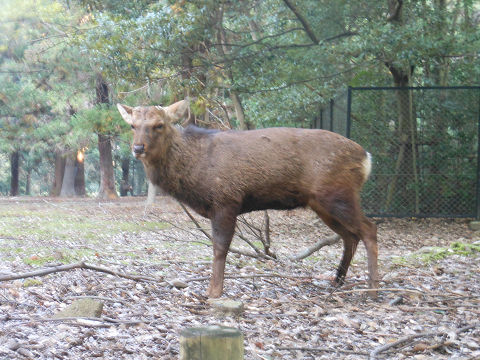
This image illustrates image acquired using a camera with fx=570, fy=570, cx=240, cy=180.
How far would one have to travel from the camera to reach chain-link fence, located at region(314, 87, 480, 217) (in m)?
10.8

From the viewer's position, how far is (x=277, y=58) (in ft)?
36.8

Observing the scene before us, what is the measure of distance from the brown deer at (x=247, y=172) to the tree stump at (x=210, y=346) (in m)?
2.46

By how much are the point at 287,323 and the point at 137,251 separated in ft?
11.7

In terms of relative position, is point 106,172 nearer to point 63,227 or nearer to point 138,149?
point 63,227

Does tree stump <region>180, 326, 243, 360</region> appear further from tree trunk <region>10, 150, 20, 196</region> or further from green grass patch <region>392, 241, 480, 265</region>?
tree trunk <region>10, 150, 20, 196</region>

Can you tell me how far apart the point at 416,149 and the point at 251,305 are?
23.7ft

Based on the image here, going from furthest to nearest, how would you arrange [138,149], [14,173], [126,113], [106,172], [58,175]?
[14,173] < [58,175] < [106,172] < [126,113] < [138,149]

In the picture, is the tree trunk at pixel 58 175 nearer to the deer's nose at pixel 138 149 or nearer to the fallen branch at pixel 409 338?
the deer's nose at pixel 138 149

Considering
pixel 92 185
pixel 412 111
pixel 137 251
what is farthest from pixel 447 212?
pixel 92 185

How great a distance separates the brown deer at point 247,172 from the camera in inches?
195

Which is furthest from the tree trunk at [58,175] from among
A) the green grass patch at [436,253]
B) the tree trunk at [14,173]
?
the green grass patch at [436,253]

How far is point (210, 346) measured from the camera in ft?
7.84

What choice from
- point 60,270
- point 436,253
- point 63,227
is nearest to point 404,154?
point 436,253

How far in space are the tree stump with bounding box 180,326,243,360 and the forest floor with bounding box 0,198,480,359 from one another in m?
0.99
